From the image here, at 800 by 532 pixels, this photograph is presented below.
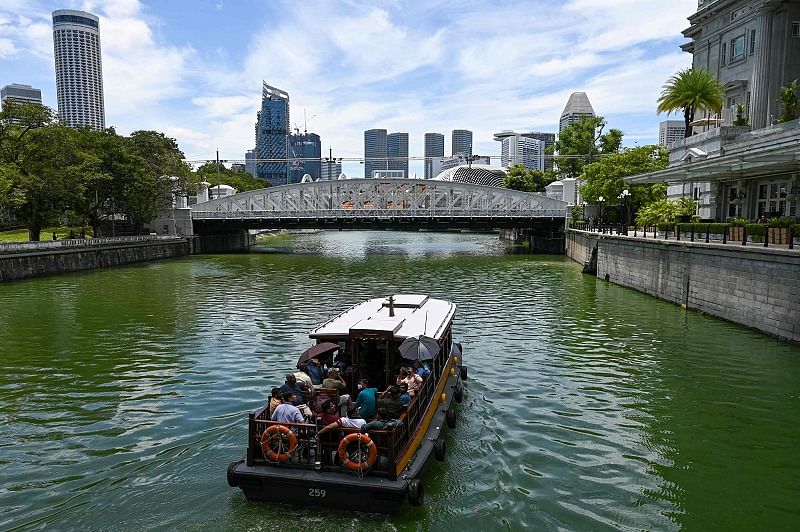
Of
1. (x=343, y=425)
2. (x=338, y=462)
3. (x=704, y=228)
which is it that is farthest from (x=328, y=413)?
(x=704, y=228)

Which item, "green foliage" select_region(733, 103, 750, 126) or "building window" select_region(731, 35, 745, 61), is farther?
"building window" select_region(731, 35, 745, 61)

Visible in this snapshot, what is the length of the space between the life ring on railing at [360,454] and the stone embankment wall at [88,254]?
44341 millimetres

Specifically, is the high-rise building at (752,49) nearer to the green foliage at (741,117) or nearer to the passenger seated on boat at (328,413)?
the green foliage at (741,117)

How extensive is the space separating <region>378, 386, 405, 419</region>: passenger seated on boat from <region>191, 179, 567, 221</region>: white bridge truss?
63.4 metres

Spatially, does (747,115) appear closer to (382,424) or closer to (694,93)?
(694,93)

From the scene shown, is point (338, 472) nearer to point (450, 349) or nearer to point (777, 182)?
point (450, 349)

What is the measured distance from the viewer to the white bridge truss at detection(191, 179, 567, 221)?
76000mm

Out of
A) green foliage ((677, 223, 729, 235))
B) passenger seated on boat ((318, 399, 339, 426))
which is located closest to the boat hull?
passenger seated on boat ((318, 399, 339, 426))

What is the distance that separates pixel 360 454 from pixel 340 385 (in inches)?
111

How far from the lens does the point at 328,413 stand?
37.8 feet

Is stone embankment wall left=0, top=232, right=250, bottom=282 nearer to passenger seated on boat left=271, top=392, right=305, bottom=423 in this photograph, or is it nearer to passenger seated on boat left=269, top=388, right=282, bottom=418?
passenger seated on boat left=269, top=388, right=282, bottom=418

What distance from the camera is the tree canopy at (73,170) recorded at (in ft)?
163

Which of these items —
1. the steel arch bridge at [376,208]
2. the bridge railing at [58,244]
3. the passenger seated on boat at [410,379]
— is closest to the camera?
the passenger seated on boat at [410,379]

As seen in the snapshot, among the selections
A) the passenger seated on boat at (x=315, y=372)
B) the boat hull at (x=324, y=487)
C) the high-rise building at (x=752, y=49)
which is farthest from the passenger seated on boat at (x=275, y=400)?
the high-rise building at (x=752, y=49)
